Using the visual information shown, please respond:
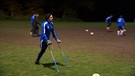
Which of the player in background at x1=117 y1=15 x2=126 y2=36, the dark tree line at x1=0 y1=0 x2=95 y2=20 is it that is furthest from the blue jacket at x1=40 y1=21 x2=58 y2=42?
the dark tree line at x1=0 y1=0 x2=95 y2=20

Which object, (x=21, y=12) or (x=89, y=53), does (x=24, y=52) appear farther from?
(x=21, y=12)

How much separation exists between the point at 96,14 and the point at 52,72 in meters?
49.4

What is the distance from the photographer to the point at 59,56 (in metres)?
13.0

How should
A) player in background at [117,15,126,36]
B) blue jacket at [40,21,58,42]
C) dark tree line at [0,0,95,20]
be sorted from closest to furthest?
blue jacket at [40,21,58,42]
player in background at [117,15,126,36]
dark tree line at [0,0,95,20]

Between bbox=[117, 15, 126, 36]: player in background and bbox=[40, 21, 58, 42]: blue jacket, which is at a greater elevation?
bbox=[40, 21, 58, 42]: blue jacket

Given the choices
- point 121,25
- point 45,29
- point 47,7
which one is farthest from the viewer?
point 47,7

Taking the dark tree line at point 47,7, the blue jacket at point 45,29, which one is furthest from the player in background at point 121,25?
the dark tree line at point 47,7

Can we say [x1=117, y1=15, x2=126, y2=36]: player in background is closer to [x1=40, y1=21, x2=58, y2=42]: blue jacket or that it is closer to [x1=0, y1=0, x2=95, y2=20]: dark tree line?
[x1=40, y1=21, x2=58, y2=42]: blue jacket

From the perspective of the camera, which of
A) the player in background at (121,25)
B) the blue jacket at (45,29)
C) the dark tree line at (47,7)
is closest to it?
the blue jacket at (45,29)

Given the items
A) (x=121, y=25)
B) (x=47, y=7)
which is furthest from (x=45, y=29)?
(x=47, y=7)

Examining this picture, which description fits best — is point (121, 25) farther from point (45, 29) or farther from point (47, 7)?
point (47, 7)

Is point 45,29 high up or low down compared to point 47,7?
up

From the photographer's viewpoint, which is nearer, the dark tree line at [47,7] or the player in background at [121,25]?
the player in background at [121,25]

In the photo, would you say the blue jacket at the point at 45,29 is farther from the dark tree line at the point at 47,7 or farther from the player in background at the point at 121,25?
the dark tree line at the point at 47,7
